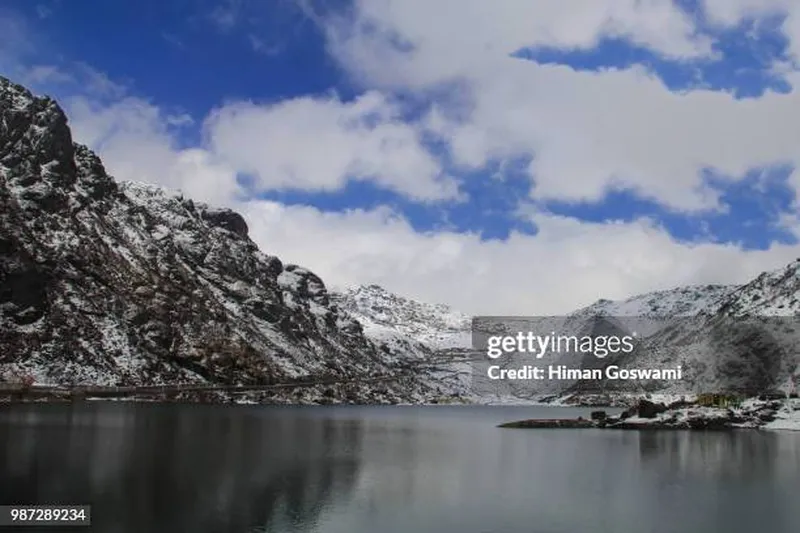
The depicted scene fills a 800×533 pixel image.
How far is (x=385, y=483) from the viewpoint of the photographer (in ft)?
279

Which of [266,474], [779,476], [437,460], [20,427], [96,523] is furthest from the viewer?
[20,427]

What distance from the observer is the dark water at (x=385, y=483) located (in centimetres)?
6106

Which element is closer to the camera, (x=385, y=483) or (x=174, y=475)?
(x=174, y=475)

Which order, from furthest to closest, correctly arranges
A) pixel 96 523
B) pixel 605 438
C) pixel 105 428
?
pixel 605 438 → pixel 105 428 → pixel 96 523

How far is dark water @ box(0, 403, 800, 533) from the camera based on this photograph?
6106cm

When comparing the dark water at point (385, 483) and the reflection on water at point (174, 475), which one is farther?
the dark water at point (385, 483)

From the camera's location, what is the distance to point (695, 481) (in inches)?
3602

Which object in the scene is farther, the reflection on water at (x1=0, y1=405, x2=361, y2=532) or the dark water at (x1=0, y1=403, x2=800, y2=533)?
the dark water at (x1=0, y1=403, x2=800, y2=533)

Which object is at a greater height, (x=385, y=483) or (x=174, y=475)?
(x=174, y=475)

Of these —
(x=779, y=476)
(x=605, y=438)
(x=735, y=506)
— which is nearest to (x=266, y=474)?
(x=735, y=506)

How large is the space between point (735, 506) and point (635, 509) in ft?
34.4

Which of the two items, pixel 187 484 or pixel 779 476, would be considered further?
pixel 779 476

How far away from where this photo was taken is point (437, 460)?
115750 millimetres

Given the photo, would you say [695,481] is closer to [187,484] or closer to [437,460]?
[437,460]
